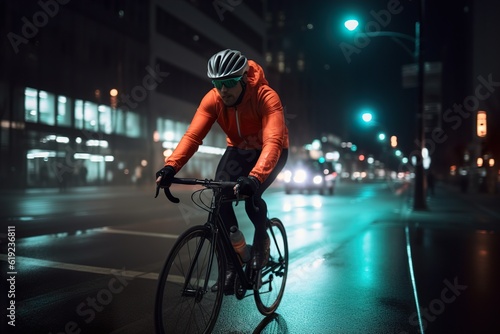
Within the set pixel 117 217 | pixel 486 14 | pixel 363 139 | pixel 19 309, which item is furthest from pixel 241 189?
pixel 363 139

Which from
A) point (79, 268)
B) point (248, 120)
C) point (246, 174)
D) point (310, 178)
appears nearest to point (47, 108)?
point (310, 178)

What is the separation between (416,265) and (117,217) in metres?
9.32

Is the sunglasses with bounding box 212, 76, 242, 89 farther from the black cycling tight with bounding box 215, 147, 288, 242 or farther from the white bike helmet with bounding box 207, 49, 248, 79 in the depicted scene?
the black cycling tight with bounding box 215, 147, 288, 242

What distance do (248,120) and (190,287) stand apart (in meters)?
1.49

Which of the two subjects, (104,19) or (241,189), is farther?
(104,19)

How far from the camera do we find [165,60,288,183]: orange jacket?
386 centimetres

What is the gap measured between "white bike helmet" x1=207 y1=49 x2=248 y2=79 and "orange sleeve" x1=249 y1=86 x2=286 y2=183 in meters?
0.36

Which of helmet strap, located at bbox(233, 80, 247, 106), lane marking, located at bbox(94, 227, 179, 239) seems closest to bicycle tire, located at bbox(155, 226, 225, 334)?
helmet strap, located at bbox(233, 80, 247, 106)

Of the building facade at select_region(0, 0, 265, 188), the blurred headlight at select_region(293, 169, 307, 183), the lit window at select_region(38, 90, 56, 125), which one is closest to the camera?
the building facade at select_region(0, 0, 265, 188)

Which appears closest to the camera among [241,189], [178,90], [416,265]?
[241,189]

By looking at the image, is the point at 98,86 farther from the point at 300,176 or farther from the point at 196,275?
the point at 196,275

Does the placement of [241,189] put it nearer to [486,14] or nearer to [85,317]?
[85,317]

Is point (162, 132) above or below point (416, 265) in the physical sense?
above

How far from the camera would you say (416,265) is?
718 centimetres
